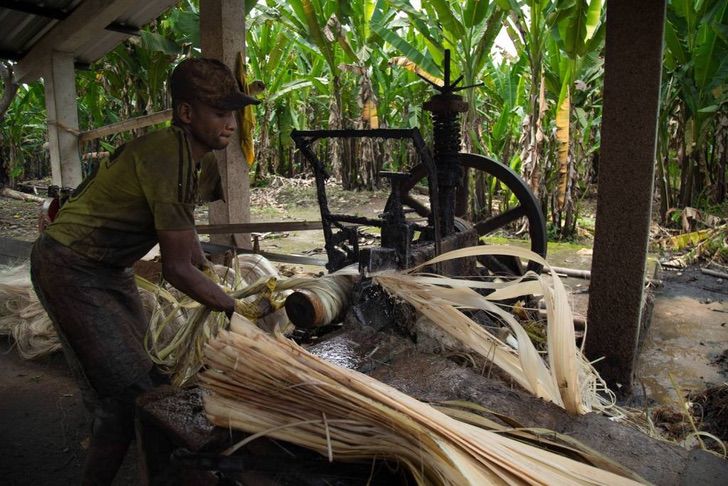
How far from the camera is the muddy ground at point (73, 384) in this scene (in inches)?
117

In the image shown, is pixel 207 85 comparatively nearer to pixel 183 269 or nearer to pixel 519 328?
pixel 183 269

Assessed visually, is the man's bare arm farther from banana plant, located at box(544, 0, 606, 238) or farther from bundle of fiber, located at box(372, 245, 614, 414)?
banana plant, located at box(544, 0, 606, 238)

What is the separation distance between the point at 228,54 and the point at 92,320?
2676mm

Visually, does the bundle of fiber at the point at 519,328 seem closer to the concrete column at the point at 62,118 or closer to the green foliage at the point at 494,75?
the green foliage at the point at 494,75

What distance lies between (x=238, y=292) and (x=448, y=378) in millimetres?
982

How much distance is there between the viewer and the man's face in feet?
6.79

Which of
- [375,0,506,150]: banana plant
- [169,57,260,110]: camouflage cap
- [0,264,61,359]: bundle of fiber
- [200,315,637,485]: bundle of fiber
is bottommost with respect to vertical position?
[0,264,61,359]: bundle of fiber

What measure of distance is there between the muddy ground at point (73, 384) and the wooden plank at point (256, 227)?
1.49m

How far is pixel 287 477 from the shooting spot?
1.52 m

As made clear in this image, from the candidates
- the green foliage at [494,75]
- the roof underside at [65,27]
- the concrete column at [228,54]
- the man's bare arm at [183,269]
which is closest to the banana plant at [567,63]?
the green foliage at [494,75]

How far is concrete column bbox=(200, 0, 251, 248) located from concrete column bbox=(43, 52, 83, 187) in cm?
258

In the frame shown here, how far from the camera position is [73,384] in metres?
3.86

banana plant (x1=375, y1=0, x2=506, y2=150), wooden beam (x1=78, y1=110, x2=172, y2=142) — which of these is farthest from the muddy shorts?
Answer: banana plant (x1=375, y1=0, x2=506, y2=150)

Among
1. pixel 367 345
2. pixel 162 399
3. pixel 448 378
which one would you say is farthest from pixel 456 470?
pixel 162 399
